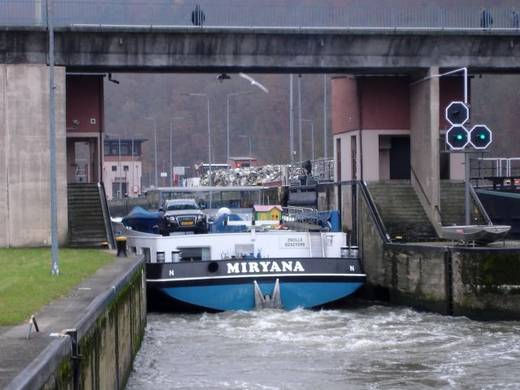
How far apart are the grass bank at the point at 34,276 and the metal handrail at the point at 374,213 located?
874 cm

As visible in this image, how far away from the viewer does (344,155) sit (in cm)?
4222

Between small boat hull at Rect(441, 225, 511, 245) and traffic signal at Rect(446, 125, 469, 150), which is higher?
traffic signal at Rect(446, 125, 469, 150)

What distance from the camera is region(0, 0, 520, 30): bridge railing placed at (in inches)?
1407

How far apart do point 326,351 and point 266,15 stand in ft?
52.2

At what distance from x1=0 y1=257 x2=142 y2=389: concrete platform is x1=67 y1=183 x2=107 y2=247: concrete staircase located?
12198 millimetres

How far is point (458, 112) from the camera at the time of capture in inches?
1287

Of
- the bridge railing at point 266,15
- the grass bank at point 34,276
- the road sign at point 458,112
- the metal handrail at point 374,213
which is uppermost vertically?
the bridge railing at point 266,15

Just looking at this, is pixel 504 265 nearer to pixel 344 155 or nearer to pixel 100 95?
pixel 344 155

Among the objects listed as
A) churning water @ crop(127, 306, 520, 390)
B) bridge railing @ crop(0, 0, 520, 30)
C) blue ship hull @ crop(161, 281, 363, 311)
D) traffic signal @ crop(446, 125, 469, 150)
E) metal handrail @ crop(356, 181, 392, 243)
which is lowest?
churning water @ crop(127, 306, 520, 390)

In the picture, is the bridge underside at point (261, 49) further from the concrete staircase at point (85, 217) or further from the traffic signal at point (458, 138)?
the traffic signal at point (458, 138)

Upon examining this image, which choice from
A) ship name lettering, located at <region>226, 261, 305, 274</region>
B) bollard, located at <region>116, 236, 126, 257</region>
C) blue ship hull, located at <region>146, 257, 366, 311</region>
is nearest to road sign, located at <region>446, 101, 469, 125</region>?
blue ship hull, located at <region>146, 257, 366, 311</region>

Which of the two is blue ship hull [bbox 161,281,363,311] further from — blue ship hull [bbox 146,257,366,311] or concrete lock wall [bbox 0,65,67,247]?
concrete lock wall [bbox 0,65,67,247]

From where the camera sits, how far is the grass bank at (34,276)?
17109 millimetres

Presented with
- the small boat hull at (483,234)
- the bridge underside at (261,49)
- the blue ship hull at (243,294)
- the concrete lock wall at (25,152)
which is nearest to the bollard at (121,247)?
the blue ship hull at (243,294)
